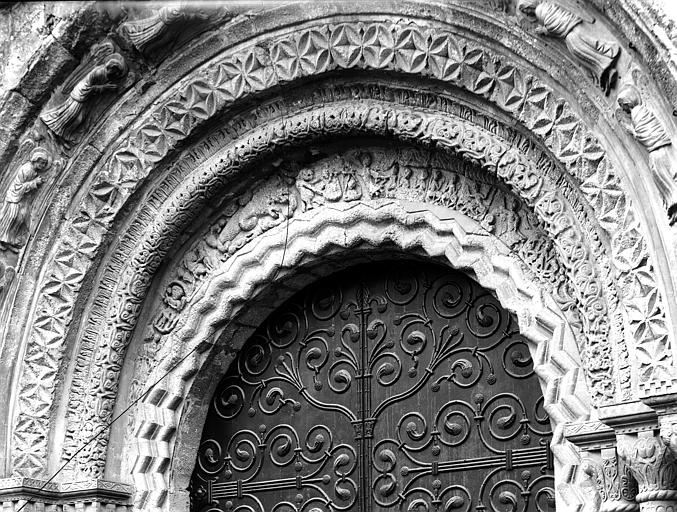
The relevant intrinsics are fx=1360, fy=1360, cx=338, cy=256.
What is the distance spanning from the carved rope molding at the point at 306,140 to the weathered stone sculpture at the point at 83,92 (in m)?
0.52

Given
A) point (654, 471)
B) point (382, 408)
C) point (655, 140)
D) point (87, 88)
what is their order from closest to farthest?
1. point (654, 471)
2. point (655, 140)
3. point (382, 408)
4. point (87, 88)

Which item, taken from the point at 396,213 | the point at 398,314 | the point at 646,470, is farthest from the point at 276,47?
the point at 646,470

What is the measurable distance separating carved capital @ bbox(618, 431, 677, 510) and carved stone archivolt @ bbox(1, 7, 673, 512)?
0.68ft

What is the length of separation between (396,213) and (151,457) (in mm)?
1448

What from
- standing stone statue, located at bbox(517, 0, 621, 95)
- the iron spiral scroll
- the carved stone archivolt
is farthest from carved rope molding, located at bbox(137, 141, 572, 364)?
standing stone statue, located at bbox(517, 0, 621, 95)

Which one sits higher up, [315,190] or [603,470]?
[315,190]

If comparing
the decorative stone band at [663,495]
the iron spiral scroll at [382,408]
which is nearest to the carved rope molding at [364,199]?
the iron spiral scroll at [382,408]

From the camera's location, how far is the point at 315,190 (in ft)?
18.5

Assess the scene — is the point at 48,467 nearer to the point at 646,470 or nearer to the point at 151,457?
the point at 151,457

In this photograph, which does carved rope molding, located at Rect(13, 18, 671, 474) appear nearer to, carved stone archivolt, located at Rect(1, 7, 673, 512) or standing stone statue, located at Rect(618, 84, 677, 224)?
carved stone archivolt, located at Rect(1, 7, 673, 512)

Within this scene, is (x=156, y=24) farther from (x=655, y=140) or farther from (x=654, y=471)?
(x=654, y=471)

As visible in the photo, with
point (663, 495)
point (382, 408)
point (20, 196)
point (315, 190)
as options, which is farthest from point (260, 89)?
point (663, 495)

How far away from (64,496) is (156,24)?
1.97 m

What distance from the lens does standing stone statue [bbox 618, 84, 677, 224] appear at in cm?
439
